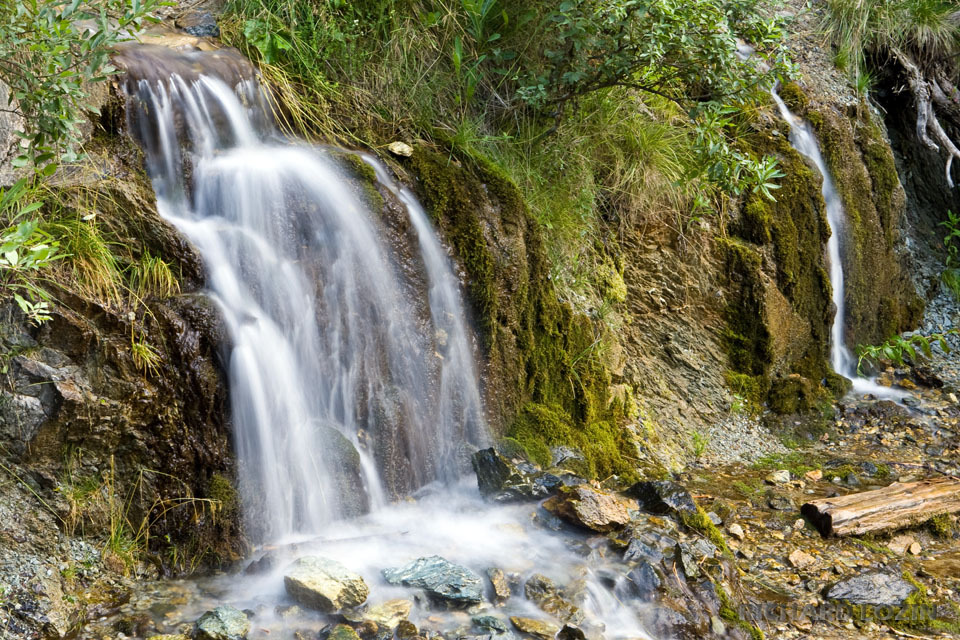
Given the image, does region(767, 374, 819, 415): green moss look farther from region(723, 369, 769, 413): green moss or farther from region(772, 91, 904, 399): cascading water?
region(772, 91, 904, 399): cascading water

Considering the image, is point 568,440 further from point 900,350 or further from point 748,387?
point 900,350

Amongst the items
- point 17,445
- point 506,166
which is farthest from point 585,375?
point 17,445

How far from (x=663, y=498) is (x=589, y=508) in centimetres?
50

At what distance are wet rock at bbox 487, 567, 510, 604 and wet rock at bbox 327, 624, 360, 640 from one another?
2.08ft

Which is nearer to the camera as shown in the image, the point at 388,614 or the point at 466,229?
the point at 388,614

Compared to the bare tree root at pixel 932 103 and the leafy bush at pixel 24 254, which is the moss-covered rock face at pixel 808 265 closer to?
the bare tree root at pixel 932 103

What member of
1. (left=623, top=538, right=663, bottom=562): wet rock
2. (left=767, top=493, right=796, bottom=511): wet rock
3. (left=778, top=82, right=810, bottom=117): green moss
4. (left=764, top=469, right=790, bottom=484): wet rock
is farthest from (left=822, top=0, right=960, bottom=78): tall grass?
(left=623, top=538, right=663, bottom=562): wet rock

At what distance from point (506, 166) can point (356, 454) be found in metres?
2.26

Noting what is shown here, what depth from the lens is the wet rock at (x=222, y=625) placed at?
3.10 metres

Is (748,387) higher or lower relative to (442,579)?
higher

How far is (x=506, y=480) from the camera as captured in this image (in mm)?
4414

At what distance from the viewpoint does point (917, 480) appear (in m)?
5.33

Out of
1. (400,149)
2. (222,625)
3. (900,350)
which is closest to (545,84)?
(400,149)

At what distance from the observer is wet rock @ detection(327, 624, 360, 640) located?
123 inches
